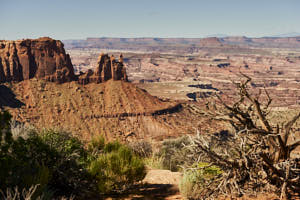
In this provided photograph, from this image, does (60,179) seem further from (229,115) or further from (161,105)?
(161,105)

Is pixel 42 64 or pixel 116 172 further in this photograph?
pixel 42 64

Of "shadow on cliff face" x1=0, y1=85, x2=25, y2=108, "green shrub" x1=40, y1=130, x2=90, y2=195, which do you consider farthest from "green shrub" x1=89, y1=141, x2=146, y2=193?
"shadow on cliff face" x1=0, y1=85, x2=25, y2=108

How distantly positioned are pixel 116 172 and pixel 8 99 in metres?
53.2

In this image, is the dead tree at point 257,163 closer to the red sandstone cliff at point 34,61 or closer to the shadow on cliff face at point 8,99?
the shadow on cliff face at point 8,99

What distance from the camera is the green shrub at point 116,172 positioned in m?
9.75

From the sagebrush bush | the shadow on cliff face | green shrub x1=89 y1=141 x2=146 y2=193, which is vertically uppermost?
the sagebrush bush

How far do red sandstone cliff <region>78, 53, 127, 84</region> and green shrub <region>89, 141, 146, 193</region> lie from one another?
57.8 meters

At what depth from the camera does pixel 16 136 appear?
8.92 meters

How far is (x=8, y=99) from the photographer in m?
56.1

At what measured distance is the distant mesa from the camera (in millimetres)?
63688

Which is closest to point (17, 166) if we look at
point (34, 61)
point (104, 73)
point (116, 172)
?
point (116, 172)

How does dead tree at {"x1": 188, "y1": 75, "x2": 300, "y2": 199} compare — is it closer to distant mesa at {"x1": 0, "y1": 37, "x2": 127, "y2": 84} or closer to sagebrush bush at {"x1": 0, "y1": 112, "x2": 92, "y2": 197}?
sagebrush bush at {"x1": 0, "y1": 112, "x2": 92, "y2": 197}

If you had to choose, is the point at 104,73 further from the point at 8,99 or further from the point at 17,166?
the point at 17,166

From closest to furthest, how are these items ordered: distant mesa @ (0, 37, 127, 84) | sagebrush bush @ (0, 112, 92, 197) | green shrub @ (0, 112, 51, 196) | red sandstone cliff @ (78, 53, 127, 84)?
green shrub @ (0, 112, 51, 196)
sagebrush bush @ (0, 112, 92, 197)
distant mesa @ (0, 37, 127, 84)
red sandstone cliff @ (78, 53, 127, 84)
